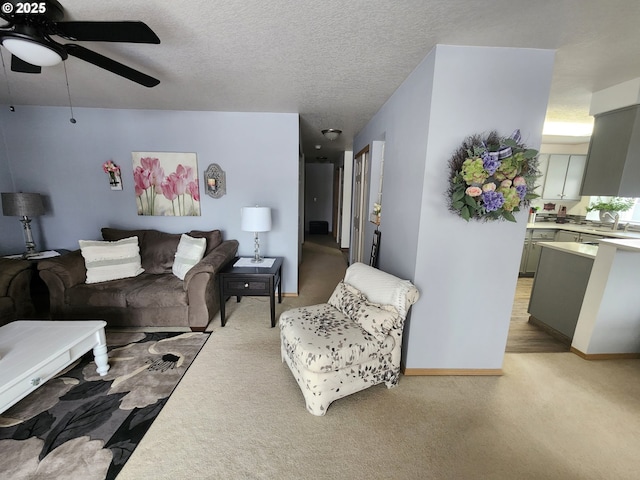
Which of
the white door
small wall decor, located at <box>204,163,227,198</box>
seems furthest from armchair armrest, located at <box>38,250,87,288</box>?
the white door

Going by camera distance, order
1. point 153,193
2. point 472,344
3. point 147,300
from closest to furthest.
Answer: point 472,344 < point 147,300 < point 153,193

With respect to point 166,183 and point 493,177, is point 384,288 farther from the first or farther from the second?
point 166,183

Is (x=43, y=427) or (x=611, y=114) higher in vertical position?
(x=611, y=114)

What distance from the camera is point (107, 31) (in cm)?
123

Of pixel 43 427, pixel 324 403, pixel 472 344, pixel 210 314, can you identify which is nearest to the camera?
pixel 43 427

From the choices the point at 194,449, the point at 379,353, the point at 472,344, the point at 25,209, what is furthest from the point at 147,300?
the point at 472,344

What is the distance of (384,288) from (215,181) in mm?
2514

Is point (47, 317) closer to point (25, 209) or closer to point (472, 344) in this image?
point (25, 209)

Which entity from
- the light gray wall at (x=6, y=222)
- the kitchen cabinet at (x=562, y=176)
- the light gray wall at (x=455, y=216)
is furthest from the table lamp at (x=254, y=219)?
the kitchen cabinet at (x=562, y=176)

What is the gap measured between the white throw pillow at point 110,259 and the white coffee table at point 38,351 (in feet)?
2.60

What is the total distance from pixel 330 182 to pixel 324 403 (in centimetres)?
723

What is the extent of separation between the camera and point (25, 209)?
9.09 feet

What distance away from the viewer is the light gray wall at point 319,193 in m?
8.12

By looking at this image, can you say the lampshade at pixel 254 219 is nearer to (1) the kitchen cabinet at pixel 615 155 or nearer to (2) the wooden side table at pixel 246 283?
(2) the wooden side table at pixel 246 283
